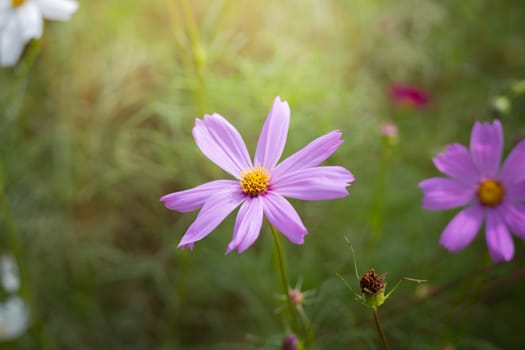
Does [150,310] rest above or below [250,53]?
below

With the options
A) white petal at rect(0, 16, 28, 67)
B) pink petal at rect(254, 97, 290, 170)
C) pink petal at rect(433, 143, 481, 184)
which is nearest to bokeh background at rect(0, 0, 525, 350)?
white petal at rect(0, 16, 28, 67)

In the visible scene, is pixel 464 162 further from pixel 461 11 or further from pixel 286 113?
pixel 461 11

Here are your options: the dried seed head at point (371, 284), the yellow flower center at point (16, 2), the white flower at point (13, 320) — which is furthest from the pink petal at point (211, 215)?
the white flower at point (13, 320)

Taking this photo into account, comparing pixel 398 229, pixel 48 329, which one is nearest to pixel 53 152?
pixel 48 329

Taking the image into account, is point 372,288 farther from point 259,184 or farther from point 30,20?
point 30,20

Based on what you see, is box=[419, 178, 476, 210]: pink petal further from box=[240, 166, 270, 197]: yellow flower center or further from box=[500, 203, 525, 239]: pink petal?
box=[240, 166, 270, 197]: yellow flower center

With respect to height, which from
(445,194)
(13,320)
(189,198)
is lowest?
(13,320)

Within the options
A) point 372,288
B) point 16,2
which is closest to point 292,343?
point 372,288
